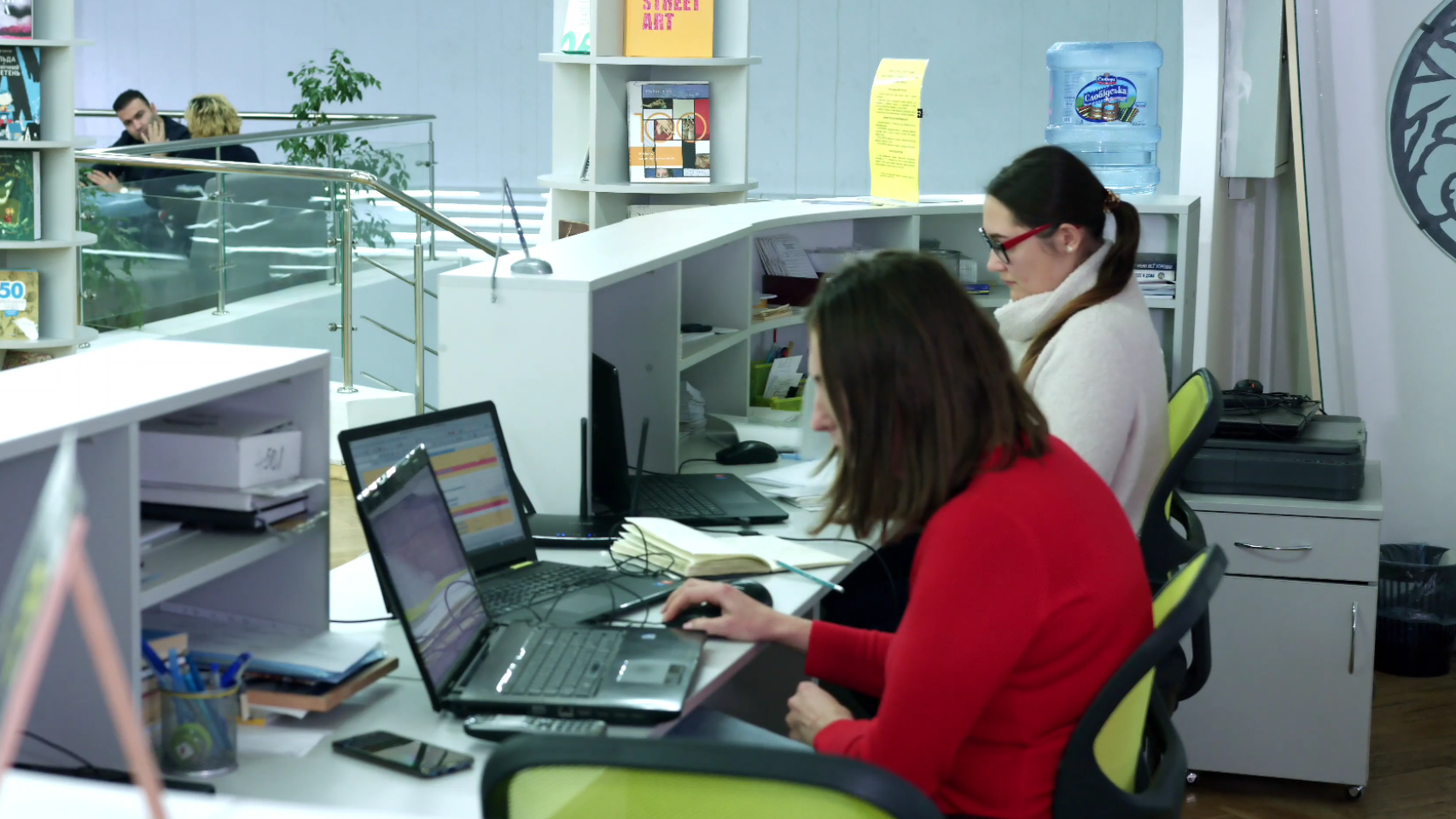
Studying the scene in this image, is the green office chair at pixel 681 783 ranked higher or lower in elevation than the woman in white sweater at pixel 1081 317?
lower

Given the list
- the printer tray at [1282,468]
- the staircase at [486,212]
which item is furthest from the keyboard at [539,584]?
the staircase at [486,212]

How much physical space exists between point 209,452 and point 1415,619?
3250mm

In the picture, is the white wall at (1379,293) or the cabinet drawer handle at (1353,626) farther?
the white wall at (1379,293)

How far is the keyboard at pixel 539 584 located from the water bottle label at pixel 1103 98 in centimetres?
244

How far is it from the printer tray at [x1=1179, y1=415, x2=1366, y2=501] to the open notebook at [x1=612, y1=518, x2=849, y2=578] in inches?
47.1

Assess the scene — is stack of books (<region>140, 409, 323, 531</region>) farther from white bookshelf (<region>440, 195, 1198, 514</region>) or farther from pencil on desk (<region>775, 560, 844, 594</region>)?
pencil on desk (<region>775, 560, 844, 594</region>)

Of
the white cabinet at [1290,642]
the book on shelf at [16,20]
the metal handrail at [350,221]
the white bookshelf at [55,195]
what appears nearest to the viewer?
the white cabinet at [1290,642]

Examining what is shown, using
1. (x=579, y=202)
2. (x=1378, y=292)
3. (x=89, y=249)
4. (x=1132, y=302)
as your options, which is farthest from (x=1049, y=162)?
(x=89, y=249)

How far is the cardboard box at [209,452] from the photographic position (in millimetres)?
1565

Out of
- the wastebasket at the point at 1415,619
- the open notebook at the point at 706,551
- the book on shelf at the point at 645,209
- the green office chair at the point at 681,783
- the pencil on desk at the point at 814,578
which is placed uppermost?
the book on shelf at the point at 645,209

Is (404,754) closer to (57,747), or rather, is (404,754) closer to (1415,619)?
(57,747)

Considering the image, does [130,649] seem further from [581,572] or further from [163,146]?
[163,146]

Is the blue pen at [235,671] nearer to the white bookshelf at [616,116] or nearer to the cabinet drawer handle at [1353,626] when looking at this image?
the cabinet drawer handle at [1353,626]

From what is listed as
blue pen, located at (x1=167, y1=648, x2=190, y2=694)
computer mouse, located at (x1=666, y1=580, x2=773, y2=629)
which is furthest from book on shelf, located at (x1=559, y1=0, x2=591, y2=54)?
blue pen, located at (x1=167, y1=648, x2=190, y2=694)
